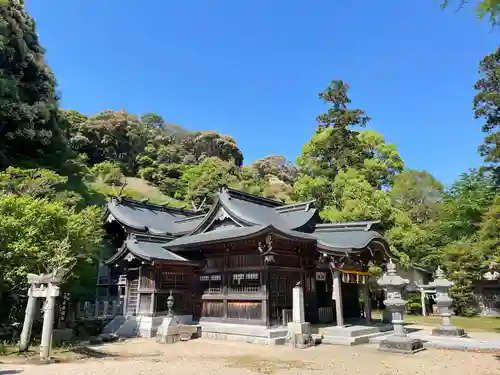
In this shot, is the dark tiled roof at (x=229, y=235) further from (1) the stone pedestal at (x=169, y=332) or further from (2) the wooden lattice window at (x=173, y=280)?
(1) the stone pedestal at (x=169, y=332)

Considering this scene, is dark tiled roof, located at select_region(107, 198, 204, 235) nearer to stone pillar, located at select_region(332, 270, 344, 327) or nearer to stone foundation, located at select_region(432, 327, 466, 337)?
stone pillar, located at select_region(332, 270, 344, 327)

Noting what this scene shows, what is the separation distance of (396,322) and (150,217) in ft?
60.2

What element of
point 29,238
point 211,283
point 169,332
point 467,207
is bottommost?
point 169,332

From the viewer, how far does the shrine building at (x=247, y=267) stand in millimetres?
15852

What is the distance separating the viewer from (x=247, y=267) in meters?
16.5

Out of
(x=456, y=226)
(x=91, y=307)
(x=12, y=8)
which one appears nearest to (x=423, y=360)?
(x=91, y=307)

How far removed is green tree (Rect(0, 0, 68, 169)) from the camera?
87.5 feet

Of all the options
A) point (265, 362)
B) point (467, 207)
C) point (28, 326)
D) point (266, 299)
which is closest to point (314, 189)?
point (467, 207)

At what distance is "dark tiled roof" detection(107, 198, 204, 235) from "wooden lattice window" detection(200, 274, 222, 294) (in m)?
5.63

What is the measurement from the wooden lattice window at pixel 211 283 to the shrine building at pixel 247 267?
0.16 ft

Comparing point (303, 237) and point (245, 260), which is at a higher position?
point (303, 237)

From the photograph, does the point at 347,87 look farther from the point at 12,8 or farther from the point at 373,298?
Answer: the point at 12,8

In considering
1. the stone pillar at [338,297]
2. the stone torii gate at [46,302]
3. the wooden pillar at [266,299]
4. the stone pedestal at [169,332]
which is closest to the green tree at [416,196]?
the stone pillar at [338,297]

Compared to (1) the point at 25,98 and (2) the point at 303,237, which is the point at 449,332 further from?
(1) the point at 25,98
